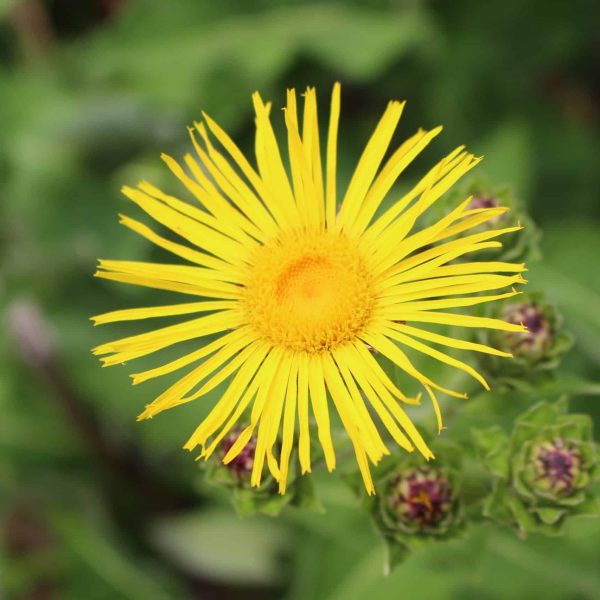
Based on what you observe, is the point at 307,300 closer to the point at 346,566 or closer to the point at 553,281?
the point at 346,566

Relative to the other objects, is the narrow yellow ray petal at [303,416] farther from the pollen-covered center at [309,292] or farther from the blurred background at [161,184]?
the blurred background at [161,184]

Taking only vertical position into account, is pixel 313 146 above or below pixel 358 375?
above

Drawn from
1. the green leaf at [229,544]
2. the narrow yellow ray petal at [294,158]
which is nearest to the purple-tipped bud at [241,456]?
the narrow yellow ray petal at [294,158]

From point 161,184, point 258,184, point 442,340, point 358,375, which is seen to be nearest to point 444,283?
point 442,340

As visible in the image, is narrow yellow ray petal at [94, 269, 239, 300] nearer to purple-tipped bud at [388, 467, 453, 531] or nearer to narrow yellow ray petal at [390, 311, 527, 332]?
narrow yellow ray petal at [390, 311, 527, 332]

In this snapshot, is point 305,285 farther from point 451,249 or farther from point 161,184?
point 161,184

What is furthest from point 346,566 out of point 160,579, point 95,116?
point 95,116

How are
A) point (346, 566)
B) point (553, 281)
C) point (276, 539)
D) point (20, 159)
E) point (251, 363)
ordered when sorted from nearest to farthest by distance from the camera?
point (251, 363) < point (346, 566) < point (553, 281) < point (276, 539) < point (20, 159)
